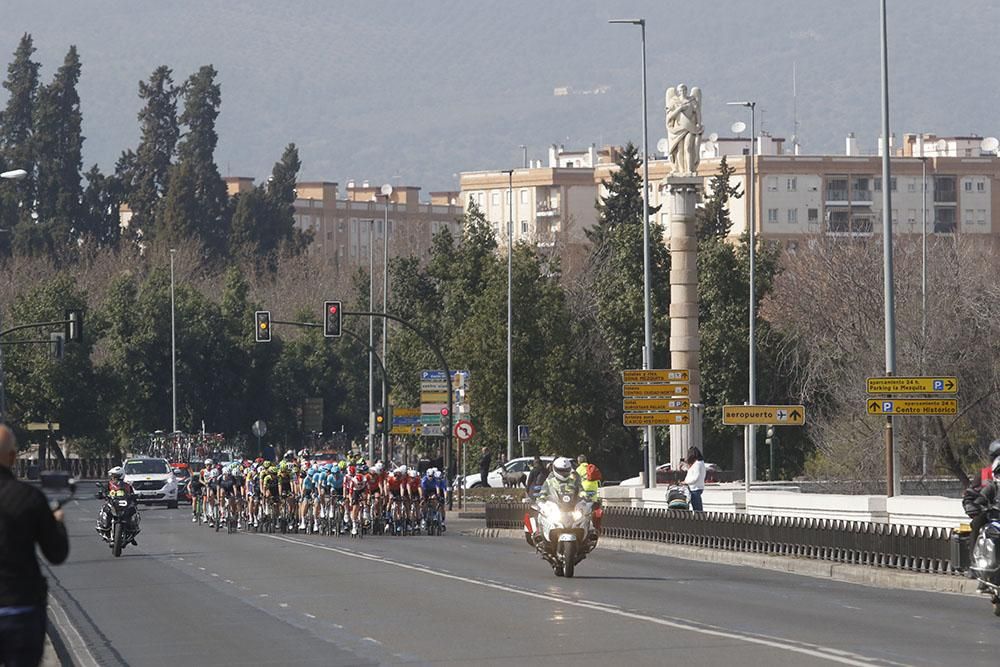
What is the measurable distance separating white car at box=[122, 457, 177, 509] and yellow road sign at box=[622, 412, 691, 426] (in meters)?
27.1

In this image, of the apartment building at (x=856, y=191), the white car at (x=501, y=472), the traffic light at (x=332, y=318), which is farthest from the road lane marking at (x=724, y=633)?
the apartment building at (x=856, y=191)

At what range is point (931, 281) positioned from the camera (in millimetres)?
63656

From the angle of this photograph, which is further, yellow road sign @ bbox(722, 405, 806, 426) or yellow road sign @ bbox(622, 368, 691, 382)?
yellow road sign @ bbox(622, 368, 691, 382)

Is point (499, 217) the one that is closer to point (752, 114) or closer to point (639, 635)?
point (752, 114)

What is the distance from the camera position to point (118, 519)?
35250 millimetres

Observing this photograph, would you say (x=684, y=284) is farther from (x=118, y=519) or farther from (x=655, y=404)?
(x=118, y=519)

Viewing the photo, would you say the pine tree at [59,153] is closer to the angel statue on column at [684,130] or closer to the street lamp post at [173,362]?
the street lamp post at [173,362]

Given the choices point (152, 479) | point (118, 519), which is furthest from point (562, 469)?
point (152, 479)

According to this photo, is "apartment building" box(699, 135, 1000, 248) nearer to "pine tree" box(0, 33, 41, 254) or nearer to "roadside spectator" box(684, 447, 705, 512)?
"pine tree" box(0, 33, 41, 254)

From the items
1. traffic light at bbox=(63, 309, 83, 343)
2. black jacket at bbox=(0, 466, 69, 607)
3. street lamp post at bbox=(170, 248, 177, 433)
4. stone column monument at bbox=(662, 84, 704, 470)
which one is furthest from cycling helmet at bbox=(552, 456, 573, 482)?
street lamp post at bbox=(170, 248, 177, 433)

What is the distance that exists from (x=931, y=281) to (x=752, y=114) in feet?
29.7

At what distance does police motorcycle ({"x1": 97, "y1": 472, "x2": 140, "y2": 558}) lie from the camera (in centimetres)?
3503

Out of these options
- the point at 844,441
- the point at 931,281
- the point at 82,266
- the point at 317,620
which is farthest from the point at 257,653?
the point at 82,266

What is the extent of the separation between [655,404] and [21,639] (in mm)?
32052
